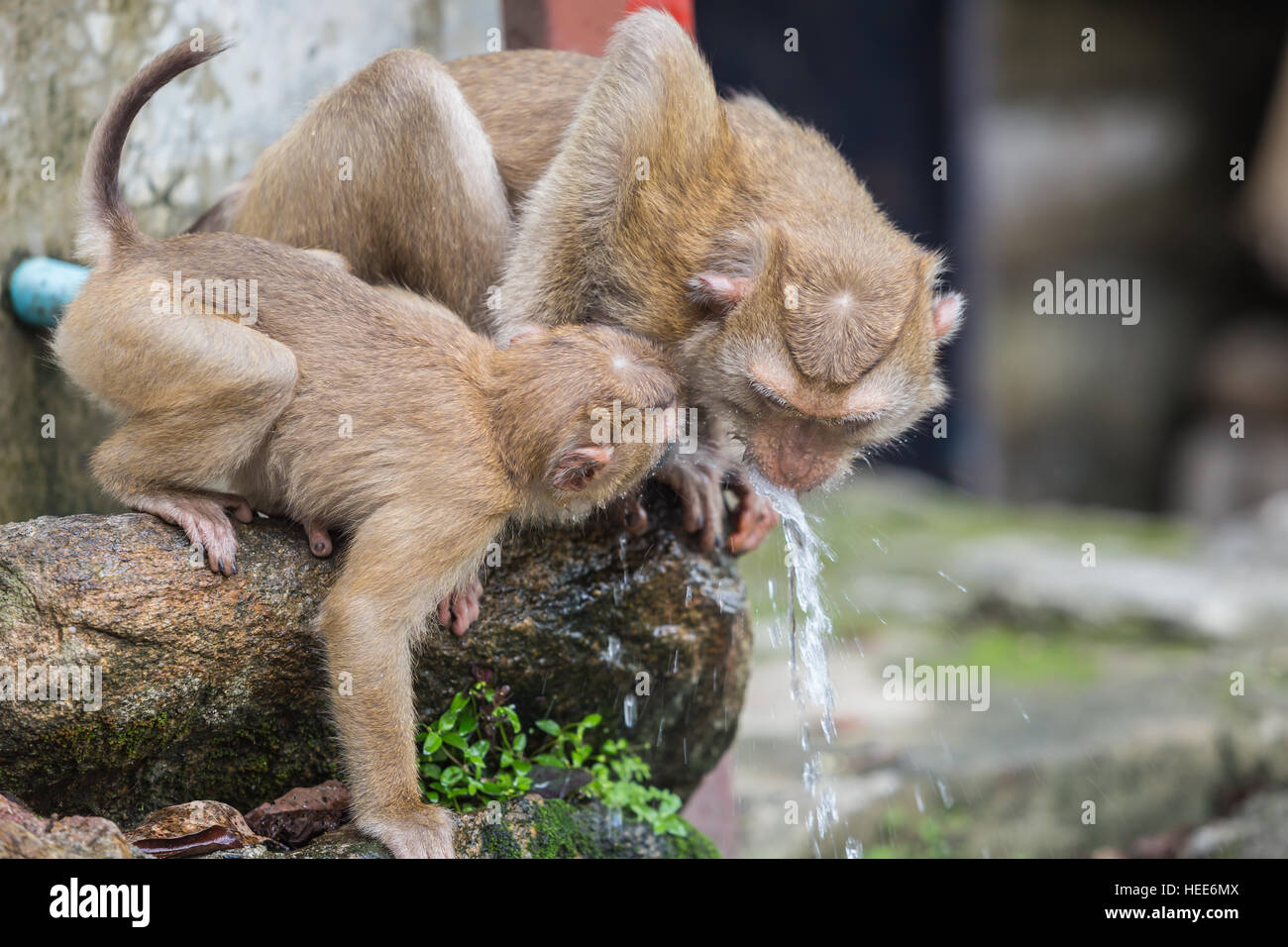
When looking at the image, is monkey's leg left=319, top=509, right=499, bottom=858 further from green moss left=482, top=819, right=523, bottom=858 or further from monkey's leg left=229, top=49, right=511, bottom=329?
monkey's leg left=229, top=49, right=511, bottom=329

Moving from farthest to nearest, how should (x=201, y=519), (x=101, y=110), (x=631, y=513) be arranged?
(x=101, y=110) < (x=631, y=513) < (x=201, y=519)

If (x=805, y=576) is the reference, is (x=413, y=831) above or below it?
below

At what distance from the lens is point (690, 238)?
524 centimetres

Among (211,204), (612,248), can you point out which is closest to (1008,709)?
(612,248)

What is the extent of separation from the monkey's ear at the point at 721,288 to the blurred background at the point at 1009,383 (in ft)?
3.98

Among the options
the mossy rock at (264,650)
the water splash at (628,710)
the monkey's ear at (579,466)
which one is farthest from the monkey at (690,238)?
the water splash at (628,710)

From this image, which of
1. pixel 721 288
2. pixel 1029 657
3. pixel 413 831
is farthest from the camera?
pixel 1029 657

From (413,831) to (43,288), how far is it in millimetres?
2982

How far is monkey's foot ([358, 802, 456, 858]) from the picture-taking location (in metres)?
4.57

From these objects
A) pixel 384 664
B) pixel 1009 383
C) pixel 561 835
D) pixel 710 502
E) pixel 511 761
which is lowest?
pixel 561 835

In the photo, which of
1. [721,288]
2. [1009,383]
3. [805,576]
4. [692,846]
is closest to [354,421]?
[721,288]

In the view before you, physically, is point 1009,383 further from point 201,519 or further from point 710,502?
point 201,519

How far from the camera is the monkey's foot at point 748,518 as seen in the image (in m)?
5.99

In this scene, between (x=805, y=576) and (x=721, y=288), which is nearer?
(x=721, y=288)
